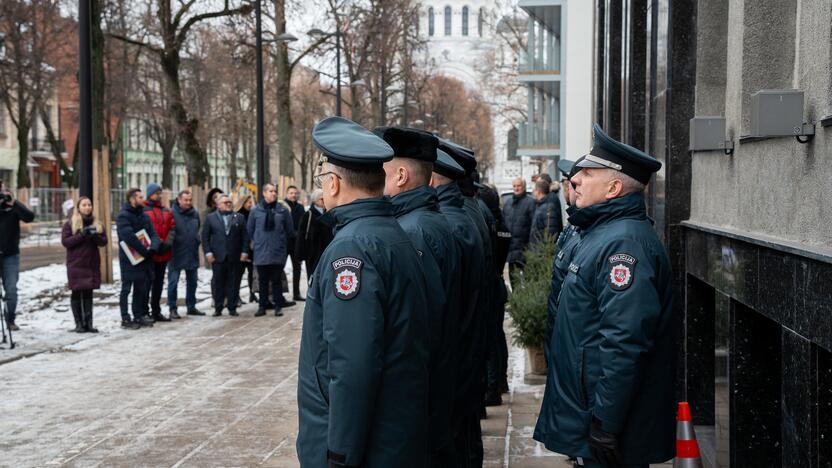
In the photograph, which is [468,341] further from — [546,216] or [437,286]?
[546,216]

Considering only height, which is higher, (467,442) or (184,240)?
(184,240)

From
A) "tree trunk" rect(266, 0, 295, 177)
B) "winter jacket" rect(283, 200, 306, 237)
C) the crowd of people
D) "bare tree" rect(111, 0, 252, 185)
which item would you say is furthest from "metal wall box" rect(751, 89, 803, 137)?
"tree trunk" rect(266, 0, 295, 177)

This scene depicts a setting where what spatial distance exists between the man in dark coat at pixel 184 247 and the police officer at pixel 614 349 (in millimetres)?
12437

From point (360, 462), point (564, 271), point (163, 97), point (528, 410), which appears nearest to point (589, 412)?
point (564, 271)

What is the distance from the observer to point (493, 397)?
9.37 m

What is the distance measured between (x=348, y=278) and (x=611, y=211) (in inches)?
66.6

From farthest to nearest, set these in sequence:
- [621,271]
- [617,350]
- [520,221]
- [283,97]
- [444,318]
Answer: [283,97]
[520,221]
[444,318]
[621,271]
[617,350]

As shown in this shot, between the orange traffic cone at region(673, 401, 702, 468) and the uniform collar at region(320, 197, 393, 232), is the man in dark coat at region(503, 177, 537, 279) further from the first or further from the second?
the uniform collar at region(320, 197, 393, 232)

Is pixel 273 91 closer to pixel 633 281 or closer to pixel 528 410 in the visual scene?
pixel 528 410

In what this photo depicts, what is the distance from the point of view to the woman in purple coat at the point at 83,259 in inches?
565

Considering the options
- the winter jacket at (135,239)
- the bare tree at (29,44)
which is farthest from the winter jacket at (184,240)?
the bare tree at (29,44)

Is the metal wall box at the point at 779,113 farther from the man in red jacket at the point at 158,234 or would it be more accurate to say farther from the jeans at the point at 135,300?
the man in red jacket at the point at 158,234

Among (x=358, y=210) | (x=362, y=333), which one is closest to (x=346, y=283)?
(x=362, y=333)

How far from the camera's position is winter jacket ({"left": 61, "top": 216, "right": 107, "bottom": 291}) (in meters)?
14.3
